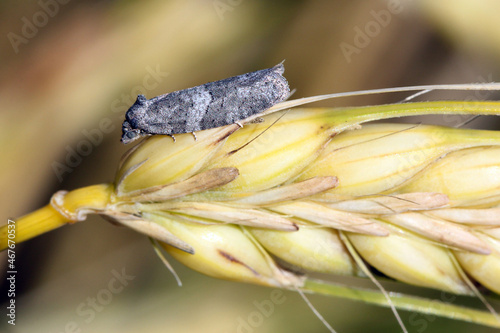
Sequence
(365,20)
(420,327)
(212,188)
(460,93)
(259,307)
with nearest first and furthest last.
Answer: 1. (212,188)
2. (420,327)
3. (259,307)
4. (365,20)
5. (460,93)

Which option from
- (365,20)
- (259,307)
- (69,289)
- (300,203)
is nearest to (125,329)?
(69,289)

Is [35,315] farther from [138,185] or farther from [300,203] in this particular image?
[300,203]

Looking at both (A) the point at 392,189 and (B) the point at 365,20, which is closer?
(A) the point at 392,189

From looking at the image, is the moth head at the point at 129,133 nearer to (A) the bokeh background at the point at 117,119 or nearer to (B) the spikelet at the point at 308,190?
(B) the spikelet at the point at 308,190

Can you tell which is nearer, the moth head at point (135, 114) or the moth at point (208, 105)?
the moth at point (208, 105)

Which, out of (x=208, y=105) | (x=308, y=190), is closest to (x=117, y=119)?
(x=208, y=105)

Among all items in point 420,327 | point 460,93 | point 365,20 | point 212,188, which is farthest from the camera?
point 460,93

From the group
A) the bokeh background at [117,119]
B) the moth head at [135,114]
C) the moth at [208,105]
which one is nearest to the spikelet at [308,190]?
the moth at [208,105]
